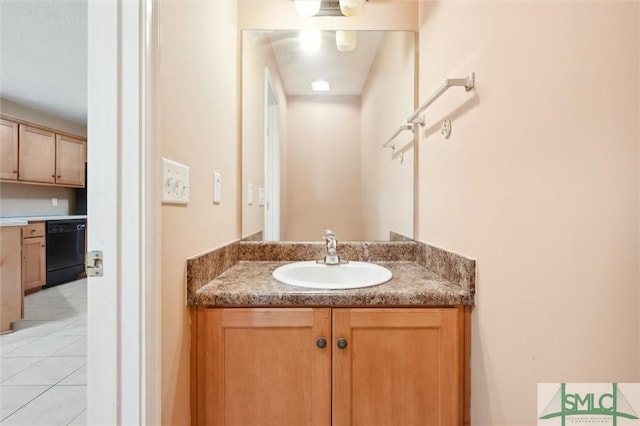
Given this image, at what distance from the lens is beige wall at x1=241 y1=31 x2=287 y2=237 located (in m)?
1.40

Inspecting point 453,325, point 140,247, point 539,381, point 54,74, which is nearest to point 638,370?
point 539,381

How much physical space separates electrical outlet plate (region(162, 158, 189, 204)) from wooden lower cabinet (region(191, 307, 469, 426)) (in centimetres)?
37

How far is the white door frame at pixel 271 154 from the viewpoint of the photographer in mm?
1523

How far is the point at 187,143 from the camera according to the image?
0.86 meters

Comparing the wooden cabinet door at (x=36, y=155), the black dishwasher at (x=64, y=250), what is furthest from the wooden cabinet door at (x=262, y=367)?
the wooden cabinet door at (x=36, y=155)

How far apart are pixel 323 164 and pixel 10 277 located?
109 inches

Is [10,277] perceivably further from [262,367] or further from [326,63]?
[326,63]

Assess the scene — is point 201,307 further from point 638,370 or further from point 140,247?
point 638,370

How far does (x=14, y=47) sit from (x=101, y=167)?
2946 millimetres

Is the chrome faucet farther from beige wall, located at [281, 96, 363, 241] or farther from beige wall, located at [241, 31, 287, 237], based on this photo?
beige wall, located at [241, 31, 287, 237]

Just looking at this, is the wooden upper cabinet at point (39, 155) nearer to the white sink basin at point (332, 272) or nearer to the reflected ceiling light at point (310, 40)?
the reflected ceiling light at point (310, 40)

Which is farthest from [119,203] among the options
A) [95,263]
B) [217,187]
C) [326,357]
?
[326,357]

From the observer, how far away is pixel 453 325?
92 centimetres

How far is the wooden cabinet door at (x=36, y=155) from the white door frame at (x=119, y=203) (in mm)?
4250
